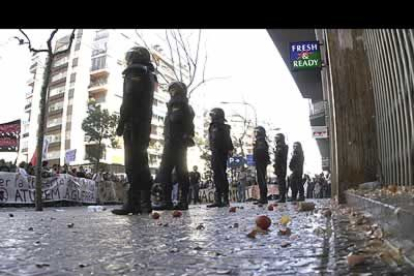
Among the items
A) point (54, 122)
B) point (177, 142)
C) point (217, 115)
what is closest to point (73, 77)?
point (54, 122)

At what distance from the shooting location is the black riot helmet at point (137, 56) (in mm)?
5746

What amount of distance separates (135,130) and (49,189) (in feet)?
33.2

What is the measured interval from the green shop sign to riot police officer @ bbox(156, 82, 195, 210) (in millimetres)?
7911

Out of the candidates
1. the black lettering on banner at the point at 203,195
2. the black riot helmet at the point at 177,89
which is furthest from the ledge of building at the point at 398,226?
Answer: the black lettering on banner at the point at 203,195

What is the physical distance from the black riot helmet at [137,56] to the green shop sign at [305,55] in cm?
932

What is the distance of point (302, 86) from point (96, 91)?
43.8 meters

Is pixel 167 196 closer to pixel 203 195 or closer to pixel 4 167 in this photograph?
pixel 4 167

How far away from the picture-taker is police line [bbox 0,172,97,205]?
1338cm

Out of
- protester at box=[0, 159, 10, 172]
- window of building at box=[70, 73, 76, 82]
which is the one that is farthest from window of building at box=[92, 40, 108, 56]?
protester at box=[0, 159, 10, 172]

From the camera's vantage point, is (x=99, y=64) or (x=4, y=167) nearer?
(x=4, y=167)

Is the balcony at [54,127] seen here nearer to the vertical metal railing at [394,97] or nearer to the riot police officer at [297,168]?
the riot police officer at [297,168]

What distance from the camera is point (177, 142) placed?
7.14 meters
